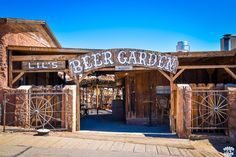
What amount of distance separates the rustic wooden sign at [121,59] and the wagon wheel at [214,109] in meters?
2.31

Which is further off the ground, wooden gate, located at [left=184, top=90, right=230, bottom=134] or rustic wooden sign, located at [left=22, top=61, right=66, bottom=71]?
rustic wooden sign, located at [left=22, top=61, right=66, bottom=71]

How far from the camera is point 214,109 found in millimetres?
10656

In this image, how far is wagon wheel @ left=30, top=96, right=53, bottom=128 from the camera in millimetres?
11029

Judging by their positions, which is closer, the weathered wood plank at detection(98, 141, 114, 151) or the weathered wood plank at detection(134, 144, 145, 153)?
the weathered wood plank at detection(134, 144, 145, 153)

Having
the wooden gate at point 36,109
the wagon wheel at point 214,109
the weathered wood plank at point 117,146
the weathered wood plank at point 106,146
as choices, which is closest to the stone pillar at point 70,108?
the wooden gate at point 36,109

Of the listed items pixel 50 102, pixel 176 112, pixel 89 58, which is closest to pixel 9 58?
pixel 50 102

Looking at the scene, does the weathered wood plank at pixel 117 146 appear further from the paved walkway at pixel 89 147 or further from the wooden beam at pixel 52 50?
the wooden beam at pixel 52 50

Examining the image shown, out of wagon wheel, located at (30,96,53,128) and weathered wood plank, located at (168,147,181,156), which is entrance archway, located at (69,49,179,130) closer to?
wagon wheel, located at (30,96,53,128)

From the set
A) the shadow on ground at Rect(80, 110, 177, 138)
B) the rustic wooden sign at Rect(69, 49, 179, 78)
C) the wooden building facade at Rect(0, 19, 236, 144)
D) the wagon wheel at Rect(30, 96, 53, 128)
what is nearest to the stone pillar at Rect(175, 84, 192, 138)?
the wooden building facade at Rect(0, 19, 236, 144)

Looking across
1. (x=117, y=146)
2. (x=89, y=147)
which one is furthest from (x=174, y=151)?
(x=89, y=147)

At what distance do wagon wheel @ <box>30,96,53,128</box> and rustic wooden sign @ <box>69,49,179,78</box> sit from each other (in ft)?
6.44

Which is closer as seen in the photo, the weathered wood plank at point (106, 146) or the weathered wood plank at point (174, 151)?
the weathered wood plank at point (174, 151)

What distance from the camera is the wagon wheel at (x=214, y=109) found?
35.0 feet

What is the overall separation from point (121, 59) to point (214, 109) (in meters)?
4.43
